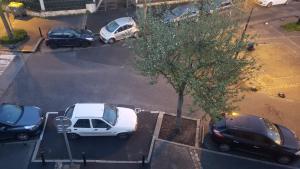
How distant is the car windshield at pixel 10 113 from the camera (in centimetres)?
1786

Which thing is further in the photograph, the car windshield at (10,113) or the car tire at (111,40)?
the car tire at (111,40)

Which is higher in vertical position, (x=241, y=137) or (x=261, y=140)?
(x=241, y=137)

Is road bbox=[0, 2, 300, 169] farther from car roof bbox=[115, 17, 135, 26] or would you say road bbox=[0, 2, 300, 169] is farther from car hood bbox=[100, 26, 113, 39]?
car roof bbox=[115, 17, 135, 26]

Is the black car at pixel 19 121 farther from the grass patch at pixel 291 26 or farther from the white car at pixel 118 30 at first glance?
the grass patch at pixel 291 26

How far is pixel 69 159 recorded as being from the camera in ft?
56.0

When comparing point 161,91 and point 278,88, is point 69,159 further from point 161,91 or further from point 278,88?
point 278,88

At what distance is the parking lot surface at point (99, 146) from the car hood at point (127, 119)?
0.74 metres

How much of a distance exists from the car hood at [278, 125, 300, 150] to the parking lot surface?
6.60 meters

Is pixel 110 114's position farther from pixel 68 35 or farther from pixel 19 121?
pixel 68 35

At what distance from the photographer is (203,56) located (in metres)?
15.4

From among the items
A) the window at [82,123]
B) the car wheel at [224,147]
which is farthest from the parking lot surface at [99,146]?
the car wheel at [224,147]

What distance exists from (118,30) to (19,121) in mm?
11131

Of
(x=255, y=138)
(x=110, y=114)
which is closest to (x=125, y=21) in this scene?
(x=110, y=114)

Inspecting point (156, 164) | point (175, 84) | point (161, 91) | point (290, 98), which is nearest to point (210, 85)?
point (175, 84)
